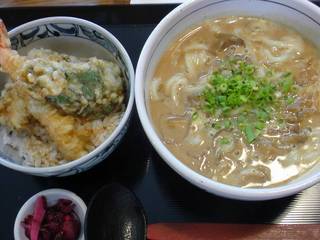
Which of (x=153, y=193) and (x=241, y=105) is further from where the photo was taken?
(x=153, y=193)

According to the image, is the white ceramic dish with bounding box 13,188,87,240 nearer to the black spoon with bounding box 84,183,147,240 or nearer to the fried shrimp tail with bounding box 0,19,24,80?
the black spoon with bounding box 84,183,147,240

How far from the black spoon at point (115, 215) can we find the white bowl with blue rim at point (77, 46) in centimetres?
14

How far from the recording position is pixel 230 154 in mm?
1530

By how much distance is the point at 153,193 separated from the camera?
1.72 meters

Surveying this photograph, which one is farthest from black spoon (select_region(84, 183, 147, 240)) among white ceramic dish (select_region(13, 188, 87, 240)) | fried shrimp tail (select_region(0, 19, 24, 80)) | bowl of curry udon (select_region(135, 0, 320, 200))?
fried shrimp tail (select_region(0, 19, 24, 80))

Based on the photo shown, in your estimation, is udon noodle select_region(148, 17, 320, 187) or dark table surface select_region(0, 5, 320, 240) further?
dark table surface select_region(0, 5, 320, 240)

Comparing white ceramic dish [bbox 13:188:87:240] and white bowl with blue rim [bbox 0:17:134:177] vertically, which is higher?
white bowl with blue rim [bbox 0:17:134:177]

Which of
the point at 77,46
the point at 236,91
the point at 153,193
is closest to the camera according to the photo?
the point at 236,91

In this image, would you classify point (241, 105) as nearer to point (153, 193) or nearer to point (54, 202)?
point (153, 193)

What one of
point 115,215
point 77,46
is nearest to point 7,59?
point 77,46

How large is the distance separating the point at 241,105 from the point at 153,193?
503 mm

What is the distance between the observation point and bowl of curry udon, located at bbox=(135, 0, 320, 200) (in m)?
1.50

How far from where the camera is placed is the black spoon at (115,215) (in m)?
1.58

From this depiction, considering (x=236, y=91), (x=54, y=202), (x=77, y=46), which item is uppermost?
(x=236, y=91)
